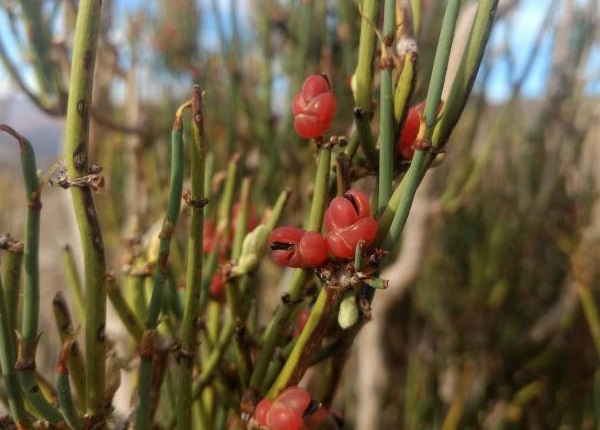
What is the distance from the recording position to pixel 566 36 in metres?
1.65

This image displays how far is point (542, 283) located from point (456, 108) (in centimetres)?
179

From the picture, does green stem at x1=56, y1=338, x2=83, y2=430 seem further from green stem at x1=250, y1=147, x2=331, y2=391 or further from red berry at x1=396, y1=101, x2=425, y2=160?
red berry at x1=396, y1=101, x2=425, y2=160

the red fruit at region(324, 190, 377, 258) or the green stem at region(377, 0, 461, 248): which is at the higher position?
the green stem at region(377, 0, 461, 248)

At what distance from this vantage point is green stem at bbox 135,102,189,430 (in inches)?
19.1

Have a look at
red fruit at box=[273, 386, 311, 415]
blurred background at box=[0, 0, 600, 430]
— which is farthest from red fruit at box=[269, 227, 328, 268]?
blurred background at box=[0, 0, 600, 430]

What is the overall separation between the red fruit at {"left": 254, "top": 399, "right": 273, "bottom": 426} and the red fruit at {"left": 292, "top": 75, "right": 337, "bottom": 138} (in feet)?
0.74

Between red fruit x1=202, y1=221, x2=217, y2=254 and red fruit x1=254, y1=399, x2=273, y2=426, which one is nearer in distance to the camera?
red fruit x1=254, y1=399, x2=273, y2=426

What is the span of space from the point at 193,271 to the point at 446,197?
95cm

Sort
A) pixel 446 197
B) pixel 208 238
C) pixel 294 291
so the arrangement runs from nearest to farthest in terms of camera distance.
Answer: pixel 294 291, pixel 208 238, pixel 446 197

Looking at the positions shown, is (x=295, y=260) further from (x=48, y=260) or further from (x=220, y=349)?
(x=48, y=260)

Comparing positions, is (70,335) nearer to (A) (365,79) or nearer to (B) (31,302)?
(B) (31,302)

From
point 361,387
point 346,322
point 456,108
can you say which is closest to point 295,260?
point 346,322

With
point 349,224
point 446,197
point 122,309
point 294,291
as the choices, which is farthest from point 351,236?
point 446,197

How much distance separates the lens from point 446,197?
4.57ft
